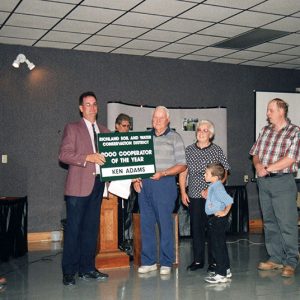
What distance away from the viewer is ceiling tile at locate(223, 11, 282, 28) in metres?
5.42

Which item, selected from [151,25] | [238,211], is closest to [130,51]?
[151,25]

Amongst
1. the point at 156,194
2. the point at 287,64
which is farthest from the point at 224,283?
the point at 287,64

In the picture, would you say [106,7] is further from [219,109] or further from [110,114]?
[219,109]

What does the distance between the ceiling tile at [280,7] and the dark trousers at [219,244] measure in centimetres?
253

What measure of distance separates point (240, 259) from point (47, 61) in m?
4.11

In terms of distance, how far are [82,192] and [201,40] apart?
3.57 m

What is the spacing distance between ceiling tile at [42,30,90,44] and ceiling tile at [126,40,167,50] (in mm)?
747

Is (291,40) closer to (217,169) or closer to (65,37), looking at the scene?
(65,37)

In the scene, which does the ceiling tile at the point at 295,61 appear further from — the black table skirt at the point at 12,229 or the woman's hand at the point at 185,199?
the black table skirt at the point at 12,229

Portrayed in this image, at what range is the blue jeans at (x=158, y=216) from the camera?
4.27 meters

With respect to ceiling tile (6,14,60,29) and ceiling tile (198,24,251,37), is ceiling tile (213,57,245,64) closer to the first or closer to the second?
ceiling tile (198,24,251,37)

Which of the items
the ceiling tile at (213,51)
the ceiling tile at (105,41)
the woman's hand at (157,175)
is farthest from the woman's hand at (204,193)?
the ceiling tile at (213,51)

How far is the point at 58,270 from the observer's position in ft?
15.4

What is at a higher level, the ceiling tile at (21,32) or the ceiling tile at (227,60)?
the ceiling tile at (21,32)
